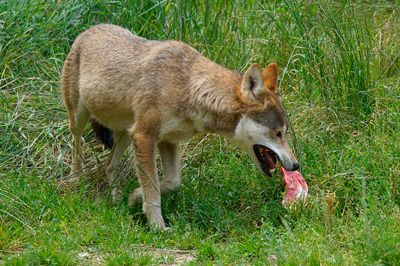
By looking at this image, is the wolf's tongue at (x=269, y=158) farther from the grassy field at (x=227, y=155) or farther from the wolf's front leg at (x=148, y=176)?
the wolf's front leg at (x=148, y=176)

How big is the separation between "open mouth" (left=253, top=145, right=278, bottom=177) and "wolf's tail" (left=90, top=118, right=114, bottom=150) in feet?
6.61

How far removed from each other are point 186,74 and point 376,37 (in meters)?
3.41

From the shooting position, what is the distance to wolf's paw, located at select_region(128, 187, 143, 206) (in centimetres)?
603

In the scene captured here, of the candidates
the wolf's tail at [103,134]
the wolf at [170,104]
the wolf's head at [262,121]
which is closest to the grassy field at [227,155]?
the wolf's tail at [103,134]

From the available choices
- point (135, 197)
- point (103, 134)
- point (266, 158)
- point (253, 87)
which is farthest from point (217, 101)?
point (103, 134)

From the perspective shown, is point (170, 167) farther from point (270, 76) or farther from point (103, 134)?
point (270, 76)

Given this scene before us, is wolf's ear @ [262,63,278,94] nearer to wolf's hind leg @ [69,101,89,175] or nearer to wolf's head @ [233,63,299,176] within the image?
wolf's head @ [233,63,299,176]

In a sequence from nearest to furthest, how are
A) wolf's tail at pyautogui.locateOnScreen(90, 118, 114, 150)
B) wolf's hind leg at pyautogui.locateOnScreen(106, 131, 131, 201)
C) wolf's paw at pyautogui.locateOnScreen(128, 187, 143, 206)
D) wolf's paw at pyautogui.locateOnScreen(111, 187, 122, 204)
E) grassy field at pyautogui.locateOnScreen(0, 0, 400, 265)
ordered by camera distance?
grassy field at pyautogui.locateOnScreen(0, 0, 400, 265)
wolf's paw at pyautogui.locateOnScreen(128, 187, 143, 206)
wolf's paw at pyautogui.locateOnScreen(111, 187, 122, 204)
wolf's hind leg at pyautogui.locateOnScreen(106, 131, 131, 201)
wolf's tail at pyautogui.locateOnScreen(90, 118, 114, 150)

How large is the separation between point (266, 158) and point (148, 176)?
1.11 metres

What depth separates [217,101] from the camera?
18.6 ft

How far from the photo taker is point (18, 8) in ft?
27.9

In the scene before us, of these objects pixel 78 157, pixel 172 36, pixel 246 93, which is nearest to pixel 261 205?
pixel 246 93

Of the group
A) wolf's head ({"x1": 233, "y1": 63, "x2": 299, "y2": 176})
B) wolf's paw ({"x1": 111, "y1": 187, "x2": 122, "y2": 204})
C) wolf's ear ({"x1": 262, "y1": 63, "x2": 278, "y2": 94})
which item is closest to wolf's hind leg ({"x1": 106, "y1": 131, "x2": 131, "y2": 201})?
wolf's paw ({"x1": 111, "y1": 187, "x2": 122, "y2": 204})

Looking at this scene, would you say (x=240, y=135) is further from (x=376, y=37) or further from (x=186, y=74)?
(x=376, y=37)
